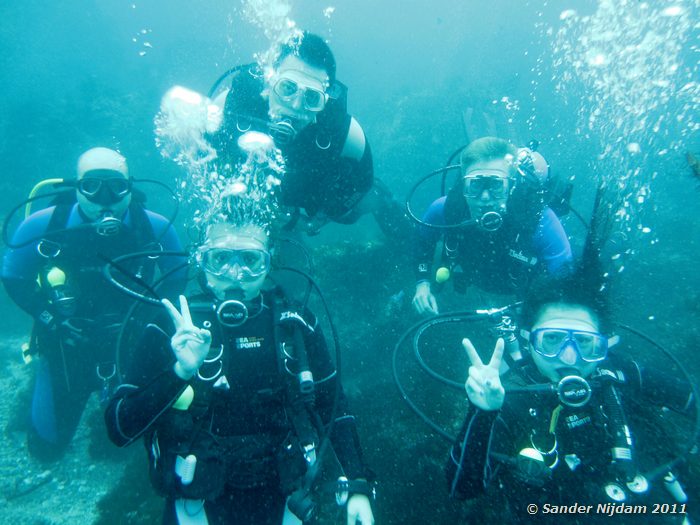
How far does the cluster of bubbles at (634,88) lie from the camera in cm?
2138

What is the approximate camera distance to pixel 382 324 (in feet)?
26.6

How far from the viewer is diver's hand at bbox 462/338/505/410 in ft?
7.68

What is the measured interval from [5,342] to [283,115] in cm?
1090

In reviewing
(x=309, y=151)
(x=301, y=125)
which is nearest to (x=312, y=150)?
(x=309, y=151)

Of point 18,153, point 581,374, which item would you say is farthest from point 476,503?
point 18,153

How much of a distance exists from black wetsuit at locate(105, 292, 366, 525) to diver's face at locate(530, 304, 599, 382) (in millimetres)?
1706

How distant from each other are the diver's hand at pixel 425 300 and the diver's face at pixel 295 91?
298cm

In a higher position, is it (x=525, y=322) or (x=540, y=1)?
(x=540, y=1)

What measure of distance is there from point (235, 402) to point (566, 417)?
266 cm

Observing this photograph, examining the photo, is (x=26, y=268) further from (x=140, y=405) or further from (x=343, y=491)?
(x=343, y=491)

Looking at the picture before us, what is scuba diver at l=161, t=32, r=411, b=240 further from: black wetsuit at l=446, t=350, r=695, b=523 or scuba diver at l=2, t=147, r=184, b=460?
black wetsuit at l=446, t=350, r=695, b=523

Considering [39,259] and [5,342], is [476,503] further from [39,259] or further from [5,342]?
[5,342]

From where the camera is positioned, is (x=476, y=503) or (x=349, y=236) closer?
(x=476, y=503)

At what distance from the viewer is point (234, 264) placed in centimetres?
311
